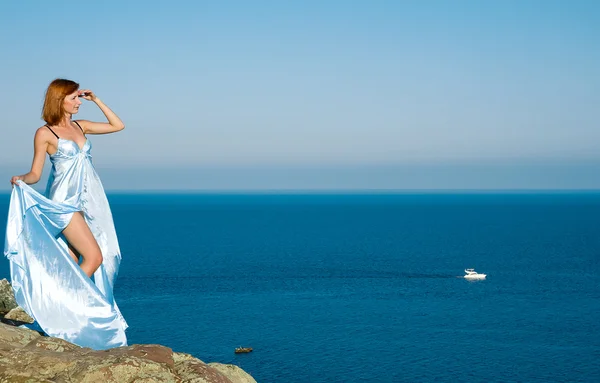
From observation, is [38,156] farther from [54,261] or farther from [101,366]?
[101,366]

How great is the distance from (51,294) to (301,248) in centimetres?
13279

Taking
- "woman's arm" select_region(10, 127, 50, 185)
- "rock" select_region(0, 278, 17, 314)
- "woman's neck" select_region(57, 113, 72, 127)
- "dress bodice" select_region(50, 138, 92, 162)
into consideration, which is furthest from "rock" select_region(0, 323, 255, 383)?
"rock" select_region(0, 278, 17, 314)

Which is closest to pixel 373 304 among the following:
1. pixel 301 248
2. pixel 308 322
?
pixel 308 322

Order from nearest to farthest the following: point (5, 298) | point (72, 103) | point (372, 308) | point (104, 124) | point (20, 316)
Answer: point (72, 103)
point (104, 124)
point (20, 316)
point (5, 298)
point (372, 308)

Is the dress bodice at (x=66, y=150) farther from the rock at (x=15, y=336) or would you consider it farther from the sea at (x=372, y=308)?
the sea at (x=372, y=308)

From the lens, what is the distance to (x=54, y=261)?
9.27m

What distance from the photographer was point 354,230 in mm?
191500

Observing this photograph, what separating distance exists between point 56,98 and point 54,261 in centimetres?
237

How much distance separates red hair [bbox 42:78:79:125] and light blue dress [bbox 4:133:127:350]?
1.42ft

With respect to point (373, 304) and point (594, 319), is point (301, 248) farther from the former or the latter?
point (594, 319)

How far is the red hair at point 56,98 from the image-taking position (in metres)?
8.80

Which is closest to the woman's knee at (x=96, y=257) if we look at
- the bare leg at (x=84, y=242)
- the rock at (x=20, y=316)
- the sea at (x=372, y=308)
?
the bare leg at (x=84, y=242)

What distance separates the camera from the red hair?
880cm

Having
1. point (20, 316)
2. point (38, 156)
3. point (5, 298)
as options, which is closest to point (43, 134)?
point (38, 156)
